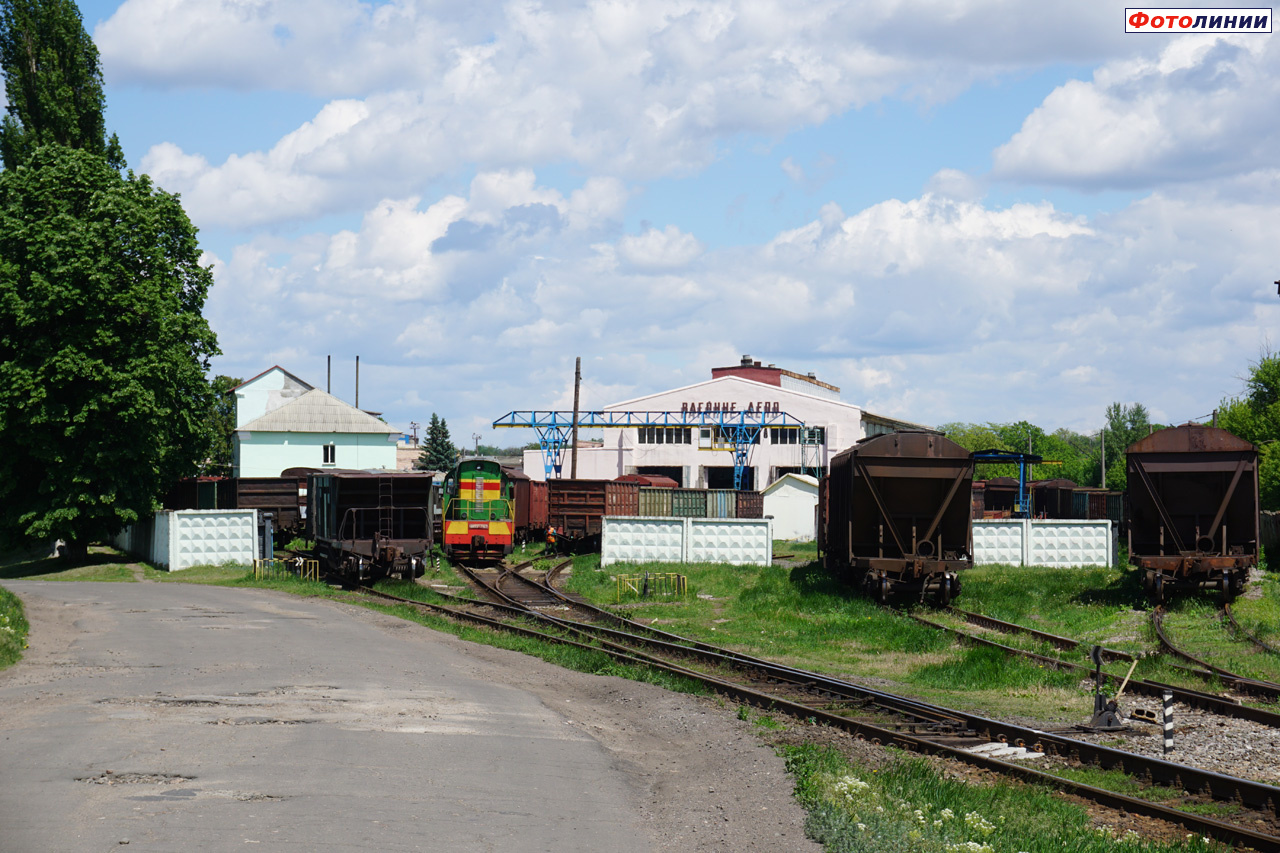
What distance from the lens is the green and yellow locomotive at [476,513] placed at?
35.2 m

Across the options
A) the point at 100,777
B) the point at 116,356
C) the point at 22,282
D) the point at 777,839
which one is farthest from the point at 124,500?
the point at 777,839

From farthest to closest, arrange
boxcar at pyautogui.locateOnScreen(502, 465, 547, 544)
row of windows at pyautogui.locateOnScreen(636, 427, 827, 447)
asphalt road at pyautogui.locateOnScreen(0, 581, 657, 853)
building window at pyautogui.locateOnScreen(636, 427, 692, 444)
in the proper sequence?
building window at pyautogui.locateOnScreen(636, 427, 692, 444)
row of windows at pyautogui.locateOnScreen(636, 427, 827, 447)
boxcar at pyautogui.locateOnScreen(502, 465, 547, 544)
asphalt road at pyautogui.locateOnScreen(0, 581, 657, 853)

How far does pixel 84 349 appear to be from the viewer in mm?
33688

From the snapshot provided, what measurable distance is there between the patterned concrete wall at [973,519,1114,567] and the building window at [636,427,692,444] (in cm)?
3820

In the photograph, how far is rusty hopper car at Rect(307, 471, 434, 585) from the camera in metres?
29.0

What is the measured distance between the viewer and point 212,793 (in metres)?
8.59

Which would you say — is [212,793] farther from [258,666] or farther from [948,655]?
[948,655]

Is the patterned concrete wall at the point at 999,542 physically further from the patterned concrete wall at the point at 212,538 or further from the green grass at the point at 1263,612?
the patterned concrete wall at the point at 212,538

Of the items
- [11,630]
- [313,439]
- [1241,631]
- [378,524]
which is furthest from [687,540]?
[313,439]

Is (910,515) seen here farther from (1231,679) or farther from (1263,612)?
(1231,679)

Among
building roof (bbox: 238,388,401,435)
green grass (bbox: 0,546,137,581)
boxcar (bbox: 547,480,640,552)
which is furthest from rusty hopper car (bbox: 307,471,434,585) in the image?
building roof (bbox: 238,388,401,435)

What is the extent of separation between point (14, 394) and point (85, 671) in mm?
21331

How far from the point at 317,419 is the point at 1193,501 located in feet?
171

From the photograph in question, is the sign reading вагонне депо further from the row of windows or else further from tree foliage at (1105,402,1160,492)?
tree foliage at (1105,402,1160,492)
